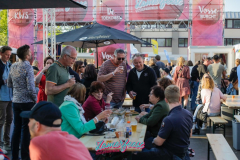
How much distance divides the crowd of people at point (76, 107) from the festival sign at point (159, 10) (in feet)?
49.4

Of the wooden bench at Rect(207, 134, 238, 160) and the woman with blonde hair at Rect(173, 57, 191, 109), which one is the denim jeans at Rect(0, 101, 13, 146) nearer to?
the wooden bench at Rect(207, 134, 238, 160)

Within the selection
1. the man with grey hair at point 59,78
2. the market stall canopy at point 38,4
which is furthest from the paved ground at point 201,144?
the market stall canopy at point 38,4

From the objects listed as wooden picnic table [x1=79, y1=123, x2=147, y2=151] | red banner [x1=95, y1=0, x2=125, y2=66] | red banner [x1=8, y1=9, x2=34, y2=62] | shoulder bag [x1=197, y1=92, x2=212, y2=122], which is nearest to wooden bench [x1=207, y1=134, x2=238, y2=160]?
wooden picnic table [x1=79, y1=123, x2=147, y2=151]

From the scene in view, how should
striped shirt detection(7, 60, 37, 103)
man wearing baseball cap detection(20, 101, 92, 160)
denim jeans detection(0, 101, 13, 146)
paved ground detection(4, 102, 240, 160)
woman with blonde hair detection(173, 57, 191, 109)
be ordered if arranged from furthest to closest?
woman with blonde hair detection(173, 57, 191, 109) < paved ground detection(4, 102, 240, 160) < denim jeans detection(0, 101, 13, 146) < striped shirt detection(7, 60, 37, 103) < man wearing baseball cap detection(20, 101, 92, 160)

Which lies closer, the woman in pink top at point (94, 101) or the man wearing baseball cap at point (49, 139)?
the man wearing baseball cap at point (49, 139)

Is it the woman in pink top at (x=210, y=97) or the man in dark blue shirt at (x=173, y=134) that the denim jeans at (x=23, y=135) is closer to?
the man in dark blue shirt at (x=173, y=134)

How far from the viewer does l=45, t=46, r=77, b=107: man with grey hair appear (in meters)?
4.45

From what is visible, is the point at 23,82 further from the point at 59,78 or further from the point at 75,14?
the point at 75,14

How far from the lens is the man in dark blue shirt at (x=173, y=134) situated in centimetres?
375

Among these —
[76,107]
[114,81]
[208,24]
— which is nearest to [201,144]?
[114,81]

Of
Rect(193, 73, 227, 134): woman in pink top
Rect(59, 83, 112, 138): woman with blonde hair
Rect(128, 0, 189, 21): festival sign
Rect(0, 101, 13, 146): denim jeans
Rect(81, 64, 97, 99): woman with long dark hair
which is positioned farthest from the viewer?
Rect(128, 0, 189, 21): festival sign

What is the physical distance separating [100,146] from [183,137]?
112cm

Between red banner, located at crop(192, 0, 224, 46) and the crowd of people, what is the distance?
47.8 ft

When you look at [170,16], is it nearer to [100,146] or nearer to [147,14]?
[147,14]
